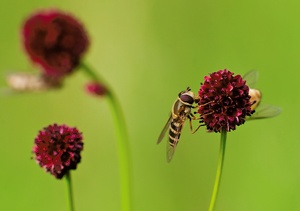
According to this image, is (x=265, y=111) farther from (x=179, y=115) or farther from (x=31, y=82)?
(x=31, y=82)

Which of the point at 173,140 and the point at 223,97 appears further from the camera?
the point at 173,140

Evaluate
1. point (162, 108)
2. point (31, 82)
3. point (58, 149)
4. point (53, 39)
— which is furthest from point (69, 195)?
point (162, 108)

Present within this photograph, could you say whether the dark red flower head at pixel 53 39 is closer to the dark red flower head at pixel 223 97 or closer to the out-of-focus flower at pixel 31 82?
the out-of-focus flower at pixel 31 82

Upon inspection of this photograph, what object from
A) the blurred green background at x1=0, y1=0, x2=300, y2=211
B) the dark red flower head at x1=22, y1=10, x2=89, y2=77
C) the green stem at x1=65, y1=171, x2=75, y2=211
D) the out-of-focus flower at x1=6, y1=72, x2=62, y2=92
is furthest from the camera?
the blurred green background at x1=0, y1=0, x2=300, y2=211

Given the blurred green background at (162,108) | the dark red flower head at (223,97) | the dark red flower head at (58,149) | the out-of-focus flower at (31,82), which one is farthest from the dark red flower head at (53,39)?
the blurred green background at (162,108)

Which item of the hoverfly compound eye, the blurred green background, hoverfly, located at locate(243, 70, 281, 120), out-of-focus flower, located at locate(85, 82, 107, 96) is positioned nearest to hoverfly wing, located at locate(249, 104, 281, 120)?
hoverfly, located at locate(243, 70, 281, 120)

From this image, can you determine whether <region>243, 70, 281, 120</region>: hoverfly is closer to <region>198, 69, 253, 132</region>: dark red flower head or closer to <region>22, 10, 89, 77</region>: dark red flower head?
<region>198, 69, 253, 132</region>: dark red flower head
